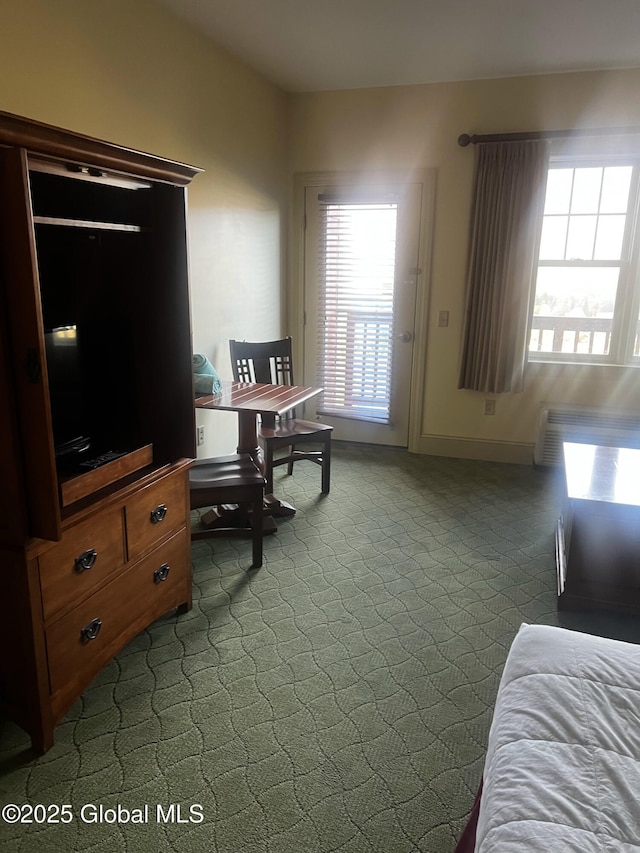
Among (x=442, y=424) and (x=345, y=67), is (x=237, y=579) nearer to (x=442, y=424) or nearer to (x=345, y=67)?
(x=442, y=424)

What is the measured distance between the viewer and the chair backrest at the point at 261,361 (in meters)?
3.86

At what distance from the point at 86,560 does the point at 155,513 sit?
0.38 meters

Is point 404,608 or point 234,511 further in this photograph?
point 234,511

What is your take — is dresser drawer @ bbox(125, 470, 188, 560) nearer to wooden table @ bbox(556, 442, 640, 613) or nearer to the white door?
wooden table @ bbox(556, 442, 640, 613)

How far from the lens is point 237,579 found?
2793 millimetres

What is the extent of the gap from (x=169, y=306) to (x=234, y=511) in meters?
1.44

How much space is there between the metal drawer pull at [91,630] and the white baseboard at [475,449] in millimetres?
3213

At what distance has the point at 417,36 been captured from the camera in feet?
11.0

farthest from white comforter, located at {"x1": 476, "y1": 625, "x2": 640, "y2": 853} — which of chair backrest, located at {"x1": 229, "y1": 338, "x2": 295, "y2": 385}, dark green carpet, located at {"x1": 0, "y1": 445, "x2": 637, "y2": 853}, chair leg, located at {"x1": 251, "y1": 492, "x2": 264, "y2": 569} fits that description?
chair backrest, located at {"x1": 229, "y1": 338, "x2": 295, "y2": 385}

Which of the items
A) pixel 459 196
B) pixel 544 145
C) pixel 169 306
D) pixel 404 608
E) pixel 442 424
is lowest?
pixel 404 608

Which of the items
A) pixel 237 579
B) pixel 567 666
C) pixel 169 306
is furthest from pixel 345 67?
pixel 567 666

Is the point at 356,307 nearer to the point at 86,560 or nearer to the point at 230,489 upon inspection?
the point at 230,489

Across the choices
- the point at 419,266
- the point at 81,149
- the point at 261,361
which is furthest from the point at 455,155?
the point at 81,149

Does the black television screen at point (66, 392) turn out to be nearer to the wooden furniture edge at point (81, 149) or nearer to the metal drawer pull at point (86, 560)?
the metal drawer pull at point (86, 560)
